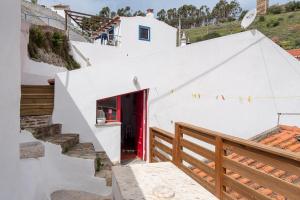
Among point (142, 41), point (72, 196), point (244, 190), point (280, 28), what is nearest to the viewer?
point (244, 190)

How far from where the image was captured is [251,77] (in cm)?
915

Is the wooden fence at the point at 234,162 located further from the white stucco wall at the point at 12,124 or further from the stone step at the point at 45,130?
the stone step at the point at 45,130

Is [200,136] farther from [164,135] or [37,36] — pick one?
[37,36]

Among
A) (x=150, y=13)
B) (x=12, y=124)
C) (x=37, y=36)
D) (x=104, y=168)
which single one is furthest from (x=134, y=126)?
(x=150, y=13)

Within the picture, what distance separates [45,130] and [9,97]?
2.98 metres

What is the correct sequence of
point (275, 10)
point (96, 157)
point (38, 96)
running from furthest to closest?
point (275, 10) → point (38, 96) → point (96, 157)

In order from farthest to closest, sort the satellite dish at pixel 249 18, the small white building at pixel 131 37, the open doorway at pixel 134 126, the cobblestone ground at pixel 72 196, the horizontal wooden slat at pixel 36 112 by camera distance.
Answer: the small white building at pixel 131 37, the satellite dish at pixel 249 18, the open doorway at pixel 134 126, the horizontal wooden slat at pixel 36 112, the cobblestone ground at pixel 72 196

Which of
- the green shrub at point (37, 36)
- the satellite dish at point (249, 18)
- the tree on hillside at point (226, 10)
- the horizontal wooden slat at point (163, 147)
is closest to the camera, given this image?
the horizontal wooden slat at point (163, 147)

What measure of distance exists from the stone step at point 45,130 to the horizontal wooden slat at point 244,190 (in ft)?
13.6

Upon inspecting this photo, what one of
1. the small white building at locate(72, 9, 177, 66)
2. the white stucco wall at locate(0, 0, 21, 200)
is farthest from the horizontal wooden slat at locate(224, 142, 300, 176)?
the small white building at locate(72, 9, 177, 66)

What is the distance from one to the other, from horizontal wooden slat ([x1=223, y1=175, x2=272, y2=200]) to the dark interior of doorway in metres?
5.03

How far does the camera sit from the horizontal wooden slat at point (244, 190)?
2748 millimetres

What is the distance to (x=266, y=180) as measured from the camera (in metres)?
2.64

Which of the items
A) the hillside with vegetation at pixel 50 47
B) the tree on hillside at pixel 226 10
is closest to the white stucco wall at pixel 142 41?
the hillside with vegetation at pixel 50 47
